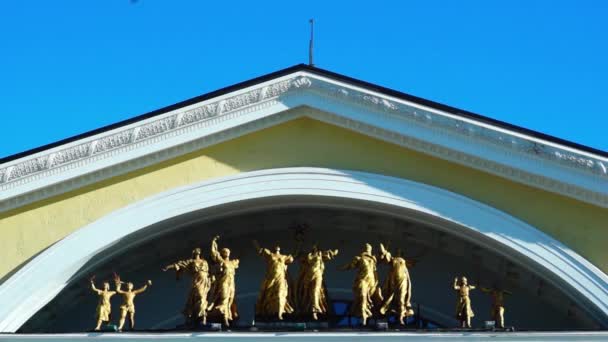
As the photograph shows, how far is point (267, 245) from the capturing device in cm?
1523

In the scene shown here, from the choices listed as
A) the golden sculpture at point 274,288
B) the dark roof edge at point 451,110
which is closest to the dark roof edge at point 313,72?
the dark roof edge at point 451,110

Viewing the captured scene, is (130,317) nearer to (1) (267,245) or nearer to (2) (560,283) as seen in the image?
(1) (267,245)

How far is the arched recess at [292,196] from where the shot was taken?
533 inches

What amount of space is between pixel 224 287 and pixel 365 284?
143 centimetres

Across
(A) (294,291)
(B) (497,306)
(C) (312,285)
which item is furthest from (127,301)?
(B) (497,306)

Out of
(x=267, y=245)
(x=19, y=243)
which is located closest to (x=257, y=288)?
(x=267, y=245)

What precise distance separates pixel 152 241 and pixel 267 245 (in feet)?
4.47

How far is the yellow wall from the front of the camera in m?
14.0

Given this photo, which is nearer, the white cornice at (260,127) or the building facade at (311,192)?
the building facade at (311,192)

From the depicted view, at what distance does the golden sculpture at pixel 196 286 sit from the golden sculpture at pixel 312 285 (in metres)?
0.95

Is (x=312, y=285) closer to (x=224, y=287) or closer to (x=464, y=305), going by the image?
(x=224, y=287)

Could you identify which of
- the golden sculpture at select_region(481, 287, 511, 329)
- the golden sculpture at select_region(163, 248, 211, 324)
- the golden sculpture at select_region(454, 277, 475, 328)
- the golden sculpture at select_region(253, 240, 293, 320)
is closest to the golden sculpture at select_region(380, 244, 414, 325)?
the golden sculpture at select_region(454, 277, 475, 328)

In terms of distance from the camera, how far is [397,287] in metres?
13.8

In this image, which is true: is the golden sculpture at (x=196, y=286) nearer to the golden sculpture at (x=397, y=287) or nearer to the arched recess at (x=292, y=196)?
the arched recess at (x=292, y=196)
